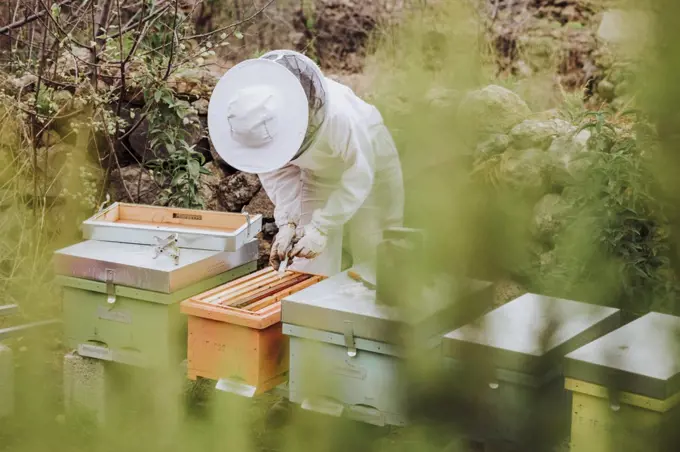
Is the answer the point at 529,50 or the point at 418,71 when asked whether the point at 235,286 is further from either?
the point at 418,71

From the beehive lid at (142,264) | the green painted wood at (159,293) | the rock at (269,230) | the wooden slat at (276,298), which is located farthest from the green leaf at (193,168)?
the wooden slat at (276,298)

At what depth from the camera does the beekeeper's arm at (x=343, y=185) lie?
3.34m

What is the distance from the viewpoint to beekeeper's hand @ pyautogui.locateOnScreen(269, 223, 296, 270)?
373 cm

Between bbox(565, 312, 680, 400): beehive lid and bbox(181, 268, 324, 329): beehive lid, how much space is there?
225 centimetres

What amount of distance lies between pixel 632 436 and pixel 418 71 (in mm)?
326

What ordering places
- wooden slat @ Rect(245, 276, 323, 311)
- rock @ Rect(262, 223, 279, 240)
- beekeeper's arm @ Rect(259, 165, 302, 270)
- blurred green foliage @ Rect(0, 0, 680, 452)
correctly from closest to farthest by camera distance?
1. blurred green foliage @ Rect(0, 0, 680, 452)
2. wooden slat @ Rect(245, 276, 323, 311)
3. beekeeper's arm @ Rect(259, 165, 302, 270)
4. rock @ Rect(262, 223, 279, 240)

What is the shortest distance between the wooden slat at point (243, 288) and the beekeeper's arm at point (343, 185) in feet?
0.82

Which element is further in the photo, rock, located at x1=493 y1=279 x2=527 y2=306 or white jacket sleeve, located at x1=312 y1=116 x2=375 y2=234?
white jacket sleeve, located at x1=312 y1=116 x2=375 y2=234

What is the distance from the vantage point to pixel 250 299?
3.15 m

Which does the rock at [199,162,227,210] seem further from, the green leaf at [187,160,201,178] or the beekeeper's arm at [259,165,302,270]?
the beekeeper's arm at [259,165,302,270]

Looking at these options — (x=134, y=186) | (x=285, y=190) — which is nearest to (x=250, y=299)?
(x=285, y=190)

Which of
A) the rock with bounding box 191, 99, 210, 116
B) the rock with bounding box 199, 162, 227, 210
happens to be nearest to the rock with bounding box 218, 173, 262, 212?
the rock with bounding box 199, 162, 227, 210

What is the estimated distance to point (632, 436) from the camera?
64cm

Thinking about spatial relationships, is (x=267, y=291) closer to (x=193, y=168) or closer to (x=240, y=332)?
(x=240, y=332)
